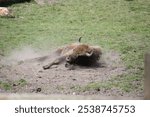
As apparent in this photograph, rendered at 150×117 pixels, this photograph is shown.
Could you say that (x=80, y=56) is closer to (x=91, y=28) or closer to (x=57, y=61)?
(x=57, y=61)

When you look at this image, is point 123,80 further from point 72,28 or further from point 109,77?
point 72,28

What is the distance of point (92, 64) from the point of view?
6891mm

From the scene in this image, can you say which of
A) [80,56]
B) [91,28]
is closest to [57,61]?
[80,56]

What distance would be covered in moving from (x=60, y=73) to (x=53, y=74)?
12 cm

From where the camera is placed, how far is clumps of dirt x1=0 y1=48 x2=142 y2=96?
568 cm

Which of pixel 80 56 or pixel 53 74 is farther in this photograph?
pixel 80 56

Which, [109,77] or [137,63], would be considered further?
[137,63]

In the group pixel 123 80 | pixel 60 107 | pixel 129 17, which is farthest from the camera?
pixel 129 17

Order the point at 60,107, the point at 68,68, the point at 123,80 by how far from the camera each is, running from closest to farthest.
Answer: the point at 60,107 → the point at 123,80 → the point at 68,68

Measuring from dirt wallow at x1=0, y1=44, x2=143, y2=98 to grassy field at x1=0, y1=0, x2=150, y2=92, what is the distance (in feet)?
0.67

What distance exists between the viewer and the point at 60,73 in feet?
21.1

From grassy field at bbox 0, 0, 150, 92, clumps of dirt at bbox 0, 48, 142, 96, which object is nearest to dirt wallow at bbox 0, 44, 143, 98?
clumps of dirt at bbox 0, 48, 142, 96

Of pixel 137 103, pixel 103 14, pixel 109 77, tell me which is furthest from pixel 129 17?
pixel 137 103

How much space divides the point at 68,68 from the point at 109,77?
743 millimetres
